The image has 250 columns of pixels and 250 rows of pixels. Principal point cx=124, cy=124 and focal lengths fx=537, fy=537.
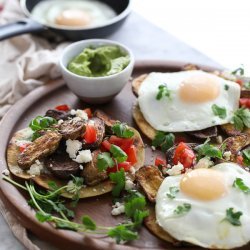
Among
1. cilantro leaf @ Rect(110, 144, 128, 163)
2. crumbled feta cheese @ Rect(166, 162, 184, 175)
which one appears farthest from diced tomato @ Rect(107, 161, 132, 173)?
crumbled feta cheese @ Rect(166, 162, 184, 175)

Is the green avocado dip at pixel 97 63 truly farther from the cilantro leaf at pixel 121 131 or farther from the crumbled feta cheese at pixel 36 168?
the crumbled feta cheese at pixel 36 168

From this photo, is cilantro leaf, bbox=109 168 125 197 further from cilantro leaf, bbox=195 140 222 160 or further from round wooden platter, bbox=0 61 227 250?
cilantro leaf, bbox=195 140 222 160

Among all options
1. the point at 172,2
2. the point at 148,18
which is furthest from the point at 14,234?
the point at 172,2

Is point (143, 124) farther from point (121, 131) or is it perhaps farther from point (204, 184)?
point (204, 184)

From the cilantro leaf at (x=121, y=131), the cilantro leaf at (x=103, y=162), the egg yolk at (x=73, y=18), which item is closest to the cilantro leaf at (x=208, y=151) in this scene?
the cilantro leaf at (x=121, y=131)

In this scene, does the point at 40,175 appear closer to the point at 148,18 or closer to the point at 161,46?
the point at 161,46

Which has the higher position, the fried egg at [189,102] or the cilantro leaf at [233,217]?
the cilantro leaf at [233,217]
